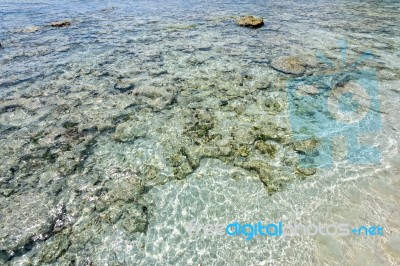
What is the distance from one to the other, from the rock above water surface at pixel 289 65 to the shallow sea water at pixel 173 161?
40cm

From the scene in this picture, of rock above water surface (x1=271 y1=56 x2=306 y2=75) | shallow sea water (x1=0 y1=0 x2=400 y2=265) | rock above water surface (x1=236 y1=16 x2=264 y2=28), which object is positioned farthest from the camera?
rock above water surface (x1=236 y1=16 x2=264 y2=28)

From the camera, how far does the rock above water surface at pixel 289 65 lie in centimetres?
1285

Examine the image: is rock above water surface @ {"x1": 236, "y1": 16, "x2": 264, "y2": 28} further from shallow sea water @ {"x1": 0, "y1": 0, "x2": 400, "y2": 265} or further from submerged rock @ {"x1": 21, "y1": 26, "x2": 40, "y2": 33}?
submerged rock @ {"x1": 21, "y1": 26, "x2": 40, "y2": 33}

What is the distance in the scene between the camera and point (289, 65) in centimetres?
1330

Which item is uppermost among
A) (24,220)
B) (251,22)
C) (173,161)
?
(251,22)

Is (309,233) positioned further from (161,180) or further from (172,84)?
(172,84)

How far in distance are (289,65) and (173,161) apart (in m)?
8.49

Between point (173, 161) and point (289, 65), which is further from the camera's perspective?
point (289, 65)

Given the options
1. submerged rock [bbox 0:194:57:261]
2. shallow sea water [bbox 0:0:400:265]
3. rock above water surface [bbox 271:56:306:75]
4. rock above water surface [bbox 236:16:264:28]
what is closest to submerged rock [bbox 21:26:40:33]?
shallow sea water [bbox 0:0:400:265]

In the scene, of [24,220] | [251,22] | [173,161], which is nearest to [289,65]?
[251,22]

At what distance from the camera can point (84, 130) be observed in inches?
364

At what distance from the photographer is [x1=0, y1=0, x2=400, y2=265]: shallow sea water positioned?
5855mm

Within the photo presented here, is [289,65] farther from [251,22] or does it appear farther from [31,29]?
[31,29]

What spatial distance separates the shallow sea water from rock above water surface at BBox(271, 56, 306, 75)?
1.31 feet
